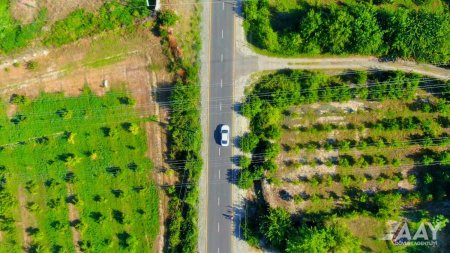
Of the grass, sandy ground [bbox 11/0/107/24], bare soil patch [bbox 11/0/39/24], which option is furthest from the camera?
bare soil patch [bbox 11/0/39/24]

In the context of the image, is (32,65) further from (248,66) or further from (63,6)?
(248,66)

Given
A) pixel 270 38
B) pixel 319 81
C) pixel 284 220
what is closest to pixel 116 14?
pixel 270 38

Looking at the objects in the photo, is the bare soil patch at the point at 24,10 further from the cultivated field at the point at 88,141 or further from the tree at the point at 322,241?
the tree at the point at 322,241

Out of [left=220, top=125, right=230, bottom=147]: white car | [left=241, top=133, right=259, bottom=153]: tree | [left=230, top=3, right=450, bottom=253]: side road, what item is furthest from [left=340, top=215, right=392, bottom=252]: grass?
[left=220, top=125, right=230, bottom=147]: white car

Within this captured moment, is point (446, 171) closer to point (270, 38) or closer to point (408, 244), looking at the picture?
point (408, 244)

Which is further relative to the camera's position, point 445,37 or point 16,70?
point 16,70

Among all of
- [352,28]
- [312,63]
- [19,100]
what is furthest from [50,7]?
[352,28]

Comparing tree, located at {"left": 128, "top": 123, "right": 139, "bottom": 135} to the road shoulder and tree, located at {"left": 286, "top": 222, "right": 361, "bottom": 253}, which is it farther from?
tree, located at {"left": 286, "top": 222, "right": 361, "bottom": 253}

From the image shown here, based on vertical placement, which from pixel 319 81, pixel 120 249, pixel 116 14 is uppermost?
pixel 116 14
